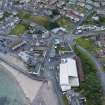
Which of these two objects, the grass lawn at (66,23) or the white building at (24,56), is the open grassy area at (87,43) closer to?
the grass lawn at (66,23)

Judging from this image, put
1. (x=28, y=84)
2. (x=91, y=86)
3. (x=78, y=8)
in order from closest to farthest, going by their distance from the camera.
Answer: (x=91, y=86) → (x=28, y=84) → (x=78, y=8)

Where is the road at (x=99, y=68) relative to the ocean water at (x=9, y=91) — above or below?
above

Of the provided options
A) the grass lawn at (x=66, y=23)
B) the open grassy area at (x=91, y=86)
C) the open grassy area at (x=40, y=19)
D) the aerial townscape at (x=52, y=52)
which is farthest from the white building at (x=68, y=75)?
the open grassy area at (x=40, y=19)

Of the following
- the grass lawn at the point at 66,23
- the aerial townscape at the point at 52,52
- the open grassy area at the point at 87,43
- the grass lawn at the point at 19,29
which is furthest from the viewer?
the grass lawn at the point at 66,23

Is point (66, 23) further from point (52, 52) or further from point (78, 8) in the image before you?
point (52, 52)

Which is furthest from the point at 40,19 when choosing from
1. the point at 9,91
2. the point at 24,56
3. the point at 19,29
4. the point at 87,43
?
the point at 9,91

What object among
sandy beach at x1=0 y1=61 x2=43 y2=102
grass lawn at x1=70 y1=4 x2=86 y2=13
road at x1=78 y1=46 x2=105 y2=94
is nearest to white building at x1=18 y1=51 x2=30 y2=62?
sandy beach at x1=0 y1=61 x2=43 y2=102
